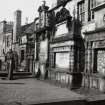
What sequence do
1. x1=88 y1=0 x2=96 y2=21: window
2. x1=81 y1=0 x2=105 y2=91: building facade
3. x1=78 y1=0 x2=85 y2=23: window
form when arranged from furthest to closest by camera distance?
x1=78 y1=0 x2=85 y2=23: window < x1=88 y1=0 x2=96 y2=21: window < x1=81 y1=0 x2=105 y2=91: building facade

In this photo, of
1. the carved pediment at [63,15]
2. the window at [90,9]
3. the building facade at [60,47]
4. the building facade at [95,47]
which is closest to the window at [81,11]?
the building facade at [60,47]

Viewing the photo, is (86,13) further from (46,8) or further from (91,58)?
A: (46,8)

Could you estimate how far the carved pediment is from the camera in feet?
45.1

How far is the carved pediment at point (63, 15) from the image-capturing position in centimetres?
1375

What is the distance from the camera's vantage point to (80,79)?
471 inches

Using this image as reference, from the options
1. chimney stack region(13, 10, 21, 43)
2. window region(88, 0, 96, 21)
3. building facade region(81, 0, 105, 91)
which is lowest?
building facade region(81, 0, 105, 91)

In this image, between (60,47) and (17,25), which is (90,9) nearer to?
(60,47)

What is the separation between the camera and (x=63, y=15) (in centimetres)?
1516

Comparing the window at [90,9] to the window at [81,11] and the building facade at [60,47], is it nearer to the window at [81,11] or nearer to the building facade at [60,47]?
the window at [81,11]

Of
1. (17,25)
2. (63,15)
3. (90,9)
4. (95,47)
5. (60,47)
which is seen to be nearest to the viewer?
(95,47)

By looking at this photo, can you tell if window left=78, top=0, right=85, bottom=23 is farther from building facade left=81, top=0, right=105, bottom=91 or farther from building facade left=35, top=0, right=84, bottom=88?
building facade left=81, top=0, right=105, bottom=91

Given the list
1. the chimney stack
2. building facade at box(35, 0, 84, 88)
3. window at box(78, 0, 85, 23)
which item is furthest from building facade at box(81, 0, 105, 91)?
the chimney stack

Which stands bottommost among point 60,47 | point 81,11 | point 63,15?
point 60,47

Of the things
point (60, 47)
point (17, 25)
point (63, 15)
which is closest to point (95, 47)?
point (60, 47)
